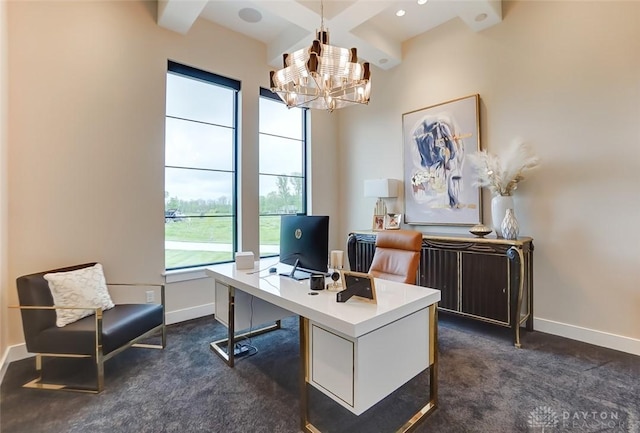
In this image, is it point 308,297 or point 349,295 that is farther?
point 308,297

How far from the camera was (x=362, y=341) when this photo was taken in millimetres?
1503

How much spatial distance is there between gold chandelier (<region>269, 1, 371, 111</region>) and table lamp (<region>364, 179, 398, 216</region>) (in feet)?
5.65

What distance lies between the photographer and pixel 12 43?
8.37 feet

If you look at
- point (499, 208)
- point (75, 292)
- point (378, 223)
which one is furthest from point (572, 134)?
point (75, 292)

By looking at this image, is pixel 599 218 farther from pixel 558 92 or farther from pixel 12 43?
pixel 12 43

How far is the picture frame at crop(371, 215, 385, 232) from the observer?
4.27 m

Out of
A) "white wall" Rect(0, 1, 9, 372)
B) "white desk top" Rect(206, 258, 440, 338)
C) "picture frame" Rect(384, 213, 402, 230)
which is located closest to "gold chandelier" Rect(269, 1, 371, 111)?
"white desk top" Rect(206, 258, 440, 338)

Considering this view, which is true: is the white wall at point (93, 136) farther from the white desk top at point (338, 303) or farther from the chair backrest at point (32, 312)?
the white desk top at point (338, 303)

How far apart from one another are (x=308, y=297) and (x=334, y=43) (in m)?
→ 3.22

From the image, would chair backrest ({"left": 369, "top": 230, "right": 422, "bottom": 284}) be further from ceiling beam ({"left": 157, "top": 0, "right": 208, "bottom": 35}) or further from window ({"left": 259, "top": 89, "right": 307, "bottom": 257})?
ceiling beam ({"left": 157, "top": 0, "right": 208, "bottom": 35})

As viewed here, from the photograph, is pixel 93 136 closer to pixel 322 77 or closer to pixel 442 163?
pixel 322 77

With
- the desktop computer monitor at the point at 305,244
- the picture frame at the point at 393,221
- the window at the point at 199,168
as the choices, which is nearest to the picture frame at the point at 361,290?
the desktop computer monitor at the point at 305,244

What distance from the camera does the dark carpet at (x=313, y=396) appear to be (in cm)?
180

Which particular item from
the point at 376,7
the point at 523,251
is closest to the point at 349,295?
the point at 523,251
